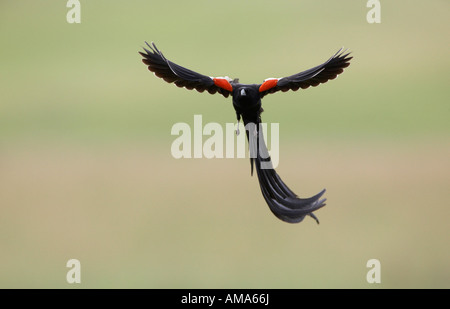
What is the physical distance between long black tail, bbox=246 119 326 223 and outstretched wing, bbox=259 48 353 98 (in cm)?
15

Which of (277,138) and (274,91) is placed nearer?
(274,91)

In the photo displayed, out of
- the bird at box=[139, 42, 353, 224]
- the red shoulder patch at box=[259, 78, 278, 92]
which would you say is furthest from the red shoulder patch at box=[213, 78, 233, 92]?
the red shoulder patch at box=[259, 78, 278, 92]

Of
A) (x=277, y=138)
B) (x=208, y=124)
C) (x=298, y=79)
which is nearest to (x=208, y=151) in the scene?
(x=208, y=124)

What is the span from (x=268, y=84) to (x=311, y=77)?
148 millimetres

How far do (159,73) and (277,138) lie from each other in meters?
0.47

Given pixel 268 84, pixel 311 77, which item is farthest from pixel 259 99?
pixel 311 77

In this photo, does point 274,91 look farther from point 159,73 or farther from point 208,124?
point 159,73

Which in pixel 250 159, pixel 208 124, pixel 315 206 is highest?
pixel 208 124

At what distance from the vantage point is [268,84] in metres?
1.65

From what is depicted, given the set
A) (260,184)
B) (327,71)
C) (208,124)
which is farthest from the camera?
(208,124)

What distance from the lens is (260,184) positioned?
169 cm

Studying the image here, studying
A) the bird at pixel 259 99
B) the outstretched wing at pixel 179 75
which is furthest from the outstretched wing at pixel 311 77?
the outstretched wing at pixel 179 75

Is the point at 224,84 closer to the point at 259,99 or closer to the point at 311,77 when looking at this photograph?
the point at 259,99

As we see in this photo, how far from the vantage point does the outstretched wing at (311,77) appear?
1.56 m
